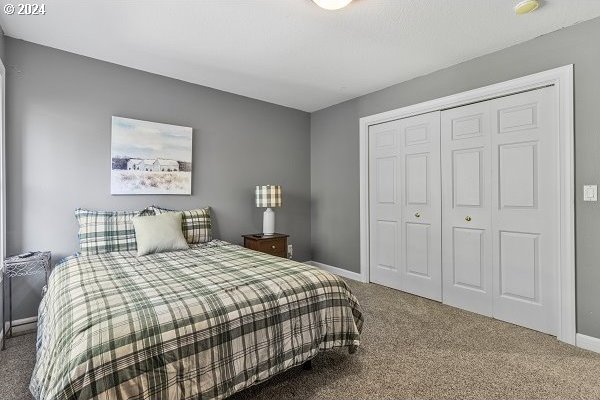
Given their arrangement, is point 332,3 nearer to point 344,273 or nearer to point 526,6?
point 526,6

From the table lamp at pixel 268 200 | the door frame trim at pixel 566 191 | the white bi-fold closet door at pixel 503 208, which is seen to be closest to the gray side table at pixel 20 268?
the table lamp at pixel 268 200

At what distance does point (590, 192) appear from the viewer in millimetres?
2166

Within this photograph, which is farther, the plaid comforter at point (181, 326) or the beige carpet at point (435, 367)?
the beige carpet at point (435, 367)

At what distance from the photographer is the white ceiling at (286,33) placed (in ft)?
6.77

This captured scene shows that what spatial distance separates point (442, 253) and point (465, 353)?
1.18m

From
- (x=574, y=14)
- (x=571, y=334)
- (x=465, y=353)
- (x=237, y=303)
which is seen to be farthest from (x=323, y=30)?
(x=571, y=334)

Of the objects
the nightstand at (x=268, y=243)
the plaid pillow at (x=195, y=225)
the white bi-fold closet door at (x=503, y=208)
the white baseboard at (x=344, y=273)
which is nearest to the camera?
the white bi-fold closet door at (x=503, y=208)

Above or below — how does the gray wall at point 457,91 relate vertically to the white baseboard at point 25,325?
above

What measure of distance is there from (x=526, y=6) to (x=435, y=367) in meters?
2.48

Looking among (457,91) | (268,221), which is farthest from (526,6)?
(268,221)

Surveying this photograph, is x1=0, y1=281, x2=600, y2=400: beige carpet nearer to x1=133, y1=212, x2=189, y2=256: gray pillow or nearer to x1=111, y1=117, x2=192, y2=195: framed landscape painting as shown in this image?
x1=133, y1=212, x2=189, y2=256: gray pillow

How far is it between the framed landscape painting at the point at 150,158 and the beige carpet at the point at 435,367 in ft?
5.02

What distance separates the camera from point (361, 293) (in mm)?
3414

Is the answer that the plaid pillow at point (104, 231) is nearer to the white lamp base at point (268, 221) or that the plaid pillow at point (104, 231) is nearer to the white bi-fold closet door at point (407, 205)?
the white lamp base at point (268, 221)
